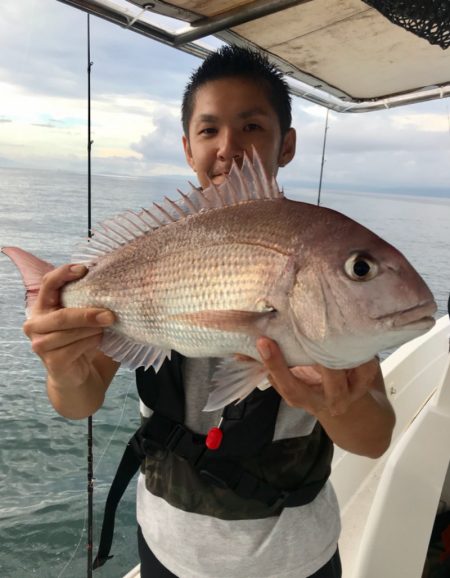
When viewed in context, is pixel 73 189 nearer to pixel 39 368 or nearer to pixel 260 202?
pixel 39 368

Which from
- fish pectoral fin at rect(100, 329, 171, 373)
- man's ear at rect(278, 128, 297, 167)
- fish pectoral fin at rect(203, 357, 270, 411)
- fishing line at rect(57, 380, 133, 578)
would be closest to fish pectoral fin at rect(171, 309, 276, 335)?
fish pectoral fin at rect(203, 357, 270, 411)

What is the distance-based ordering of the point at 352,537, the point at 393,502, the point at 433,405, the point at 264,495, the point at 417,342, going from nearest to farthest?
the point at 264,495 < the point at 393,502 < the point at 433,405 < the point at 352,537 < the point at 417,342

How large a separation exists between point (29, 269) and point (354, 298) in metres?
1.06

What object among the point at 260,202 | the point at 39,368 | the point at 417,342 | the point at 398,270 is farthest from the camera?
the point at 39,368

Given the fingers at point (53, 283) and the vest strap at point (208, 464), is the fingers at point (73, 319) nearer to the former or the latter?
the fingers at point (53, 283)

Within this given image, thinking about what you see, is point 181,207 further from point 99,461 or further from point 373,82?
point 99,461

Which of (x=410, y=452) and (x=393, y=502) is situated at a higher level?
(x=410, y=452)

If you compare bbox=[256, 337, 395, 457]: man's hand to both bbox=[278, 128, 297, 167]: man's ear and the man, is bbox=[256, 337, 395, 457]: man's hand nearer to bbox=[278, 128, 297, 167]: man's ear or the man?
the man

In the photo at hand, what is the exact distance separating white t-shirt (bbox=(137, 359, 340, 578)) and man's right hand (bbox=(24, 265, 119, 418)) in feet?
1.42

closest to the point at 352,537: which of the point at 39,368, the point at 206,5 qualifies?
the point at 206,5

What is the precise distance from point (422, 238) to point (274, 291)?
71.4ft

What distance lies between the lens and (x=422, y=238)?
20656 mm

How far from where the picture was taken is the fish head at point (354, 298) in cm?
89

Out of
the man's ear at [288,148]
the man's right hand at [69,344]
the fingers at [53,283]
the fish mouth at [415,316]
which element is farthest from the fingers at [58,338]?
the man's ear at [288,148]
